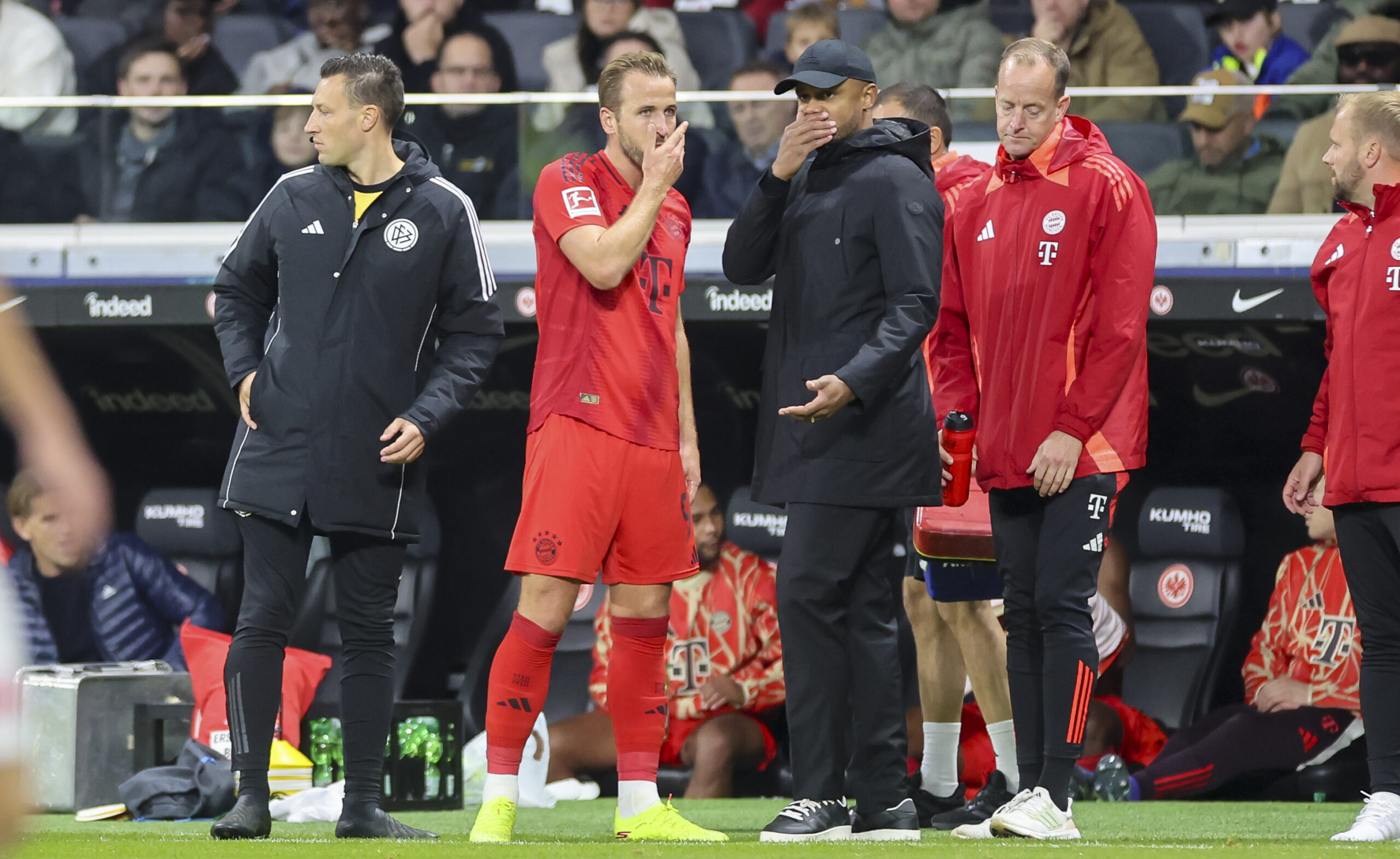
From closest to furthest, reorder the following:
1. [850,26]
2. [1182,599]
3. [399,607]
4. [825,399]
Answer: [825,399]
[1182,599]
[850,26]
[399,607]

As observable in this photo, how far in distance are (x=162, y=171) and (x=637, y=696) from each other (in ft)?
15.0

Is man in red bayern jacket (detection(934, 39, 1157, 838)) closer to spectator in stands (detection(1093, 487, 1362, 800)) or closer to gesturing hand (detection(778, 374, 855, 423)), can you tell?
gesturing hand (detection(778, 374, 855, 423))

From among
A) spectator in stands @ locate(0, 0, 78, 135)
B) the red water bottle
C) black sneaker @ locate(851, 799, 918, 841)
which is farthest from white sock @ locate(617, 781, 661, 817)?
spectator in stands @ locate(0, 0, 78, 135)

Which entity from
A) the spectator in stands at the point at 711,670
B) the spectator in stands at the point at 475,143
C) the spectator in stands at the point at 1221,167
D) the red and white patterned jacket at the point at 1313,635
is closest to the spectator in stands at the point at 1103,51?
the spectator in stands at the point at 1221,167

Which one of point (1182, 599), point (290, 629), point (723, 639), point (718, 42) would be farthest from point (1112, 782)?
point (718, 42)

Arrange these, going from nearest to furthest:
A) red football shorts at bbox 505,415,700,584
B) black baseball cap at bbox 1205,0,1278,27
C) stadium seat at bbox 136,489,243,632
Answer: red football shorts at bbox 505,415,700,584 < black baseball cap at bbox 1205,0,1278,27 < stadium seat at bbox 136,489,243,632

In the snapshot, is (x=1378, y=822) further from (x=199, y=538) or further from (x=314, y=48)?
(x=314, y=48)

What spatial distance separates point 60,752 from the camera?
234 inches

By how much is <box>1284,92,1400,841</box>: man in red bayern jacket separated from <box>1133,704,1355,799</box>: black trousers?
2.19m

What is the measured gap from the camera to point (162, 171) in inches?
301

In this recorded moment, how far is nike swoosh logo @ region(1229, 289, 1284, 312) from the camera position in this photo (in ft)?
22.6

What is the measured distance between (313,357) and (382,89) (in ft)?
2.35

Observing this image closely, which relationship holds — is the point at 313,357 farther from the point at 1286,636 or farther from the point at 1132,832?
the point at 1286,636

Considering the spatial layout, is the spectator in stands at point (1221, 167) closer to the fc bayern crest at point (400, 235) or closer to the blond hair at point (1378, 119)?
the blond hair at point (1378, 119)
